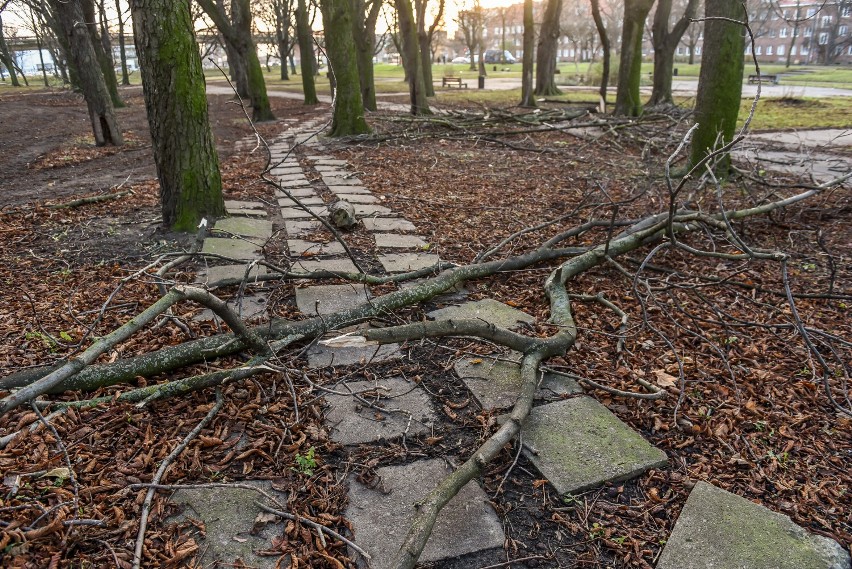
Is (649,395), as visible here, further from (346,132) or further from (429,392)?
(346,132)

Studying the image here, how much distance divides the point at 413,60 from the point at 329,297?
11.9 m

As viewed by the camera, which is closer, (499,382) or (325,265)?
(499,382)

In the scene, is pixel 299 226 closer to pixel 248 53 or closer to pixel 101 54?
pixel 248 53

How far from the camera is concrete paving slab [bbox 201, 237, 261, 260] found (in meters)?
4.51

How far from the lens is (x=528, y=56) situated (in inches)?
637

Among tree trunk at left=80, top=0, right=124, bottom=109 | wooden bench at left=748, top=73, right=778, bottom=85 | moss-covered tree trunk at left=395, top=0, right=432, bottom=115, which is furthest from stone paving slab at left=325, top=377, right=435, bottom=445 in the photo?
wooden bench at left=748, top=73, right=778, bottom=85

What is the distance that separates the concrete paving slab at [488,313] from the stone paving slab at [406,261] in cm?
68

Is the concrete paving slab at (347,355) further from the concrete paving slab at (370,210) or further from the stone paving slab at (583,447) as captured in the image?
the concrete paving slab at (370,210)

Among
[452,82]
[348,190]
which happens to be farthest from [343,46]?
[452,82]

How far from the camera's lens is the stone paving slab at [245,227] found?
507 cm

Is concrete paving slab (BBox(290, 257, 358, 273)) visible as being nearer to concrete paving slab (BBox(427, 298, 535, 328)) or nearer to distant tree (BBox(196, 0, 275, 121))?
concrete paving slab (BBox(427, 298, 535, 328))

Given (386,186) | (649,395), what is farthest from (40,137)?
(649,395)

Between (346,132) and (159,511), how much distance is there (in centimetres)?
1000

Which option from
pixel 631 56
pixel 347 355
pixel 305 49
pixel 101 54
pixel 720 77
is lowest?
pixel 347 355
